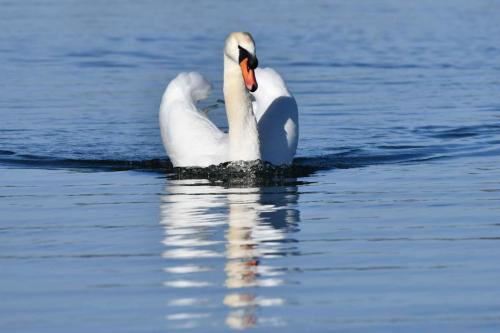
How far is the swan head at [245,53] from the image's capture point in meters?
13.0

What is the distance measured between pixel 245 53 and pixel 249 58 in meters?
0.07

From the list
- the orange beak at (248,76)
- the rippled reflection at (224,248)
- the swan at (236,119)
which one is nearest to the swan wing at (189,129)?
the swan at (236,119)

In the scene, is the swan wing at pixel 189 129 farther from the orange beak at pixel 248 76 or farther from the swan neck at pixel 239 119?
the orange beak at pixel 248 76

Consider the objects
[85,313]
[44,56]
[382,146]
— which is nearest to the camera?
[85,313]

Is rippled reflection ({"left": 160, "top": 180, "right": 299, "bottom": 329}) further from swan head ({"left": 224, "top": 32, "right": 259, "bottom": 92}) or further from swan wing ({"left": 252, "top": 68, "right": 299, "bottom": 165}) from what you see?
swan head ({"left": 224, "top": 32, "right": 259, "bottom": 92})

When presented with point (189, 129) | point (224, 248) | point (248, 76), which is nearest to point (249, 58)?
point (248, 76)

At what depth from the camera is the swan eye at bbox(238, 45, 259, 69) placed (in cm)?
1302

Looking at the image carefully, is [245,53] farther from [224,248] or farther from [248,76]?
[224,248]

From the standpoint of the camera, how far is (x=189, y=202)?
11.9 metres

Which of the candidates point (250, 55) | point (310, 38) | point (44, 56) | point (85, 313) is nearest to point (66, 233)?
point (85, 313)

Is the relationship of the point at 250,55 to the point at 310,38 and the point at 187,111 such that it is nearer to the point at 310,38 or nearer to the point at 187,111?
the point at 187,111

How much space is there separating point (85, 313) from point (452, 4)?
27.6m

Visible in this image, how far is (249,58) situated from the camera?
1310 centimetres

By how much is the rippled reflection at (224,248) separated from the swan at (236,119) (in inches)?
19.2
